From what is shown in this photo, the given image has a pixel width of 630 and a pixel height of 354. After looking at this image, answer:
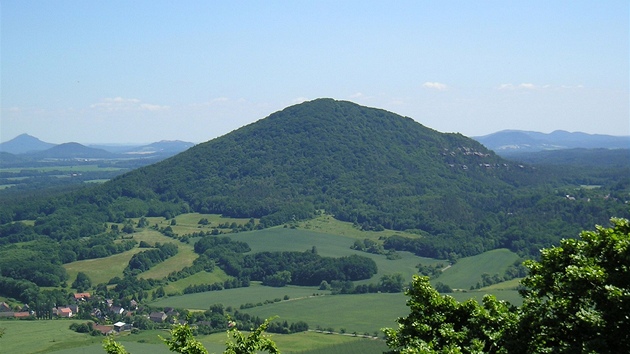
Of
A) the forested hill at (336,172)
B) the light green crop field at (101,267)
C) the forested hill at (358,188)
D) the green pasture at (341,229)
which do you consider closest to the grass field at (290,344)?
the light green crop field at (101,267)

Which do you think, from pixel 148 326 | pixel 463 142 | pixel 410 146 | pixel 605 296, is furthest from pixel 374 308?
pixel 463 142

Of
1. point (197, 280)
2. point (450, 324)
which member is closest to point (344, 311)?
point (197, 280)

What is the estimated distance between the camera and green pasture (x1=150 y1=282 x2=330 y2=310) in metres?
67.3

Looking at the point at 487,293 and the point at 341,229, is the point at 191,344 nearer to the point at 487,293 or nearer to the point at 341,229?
the point at 487,293

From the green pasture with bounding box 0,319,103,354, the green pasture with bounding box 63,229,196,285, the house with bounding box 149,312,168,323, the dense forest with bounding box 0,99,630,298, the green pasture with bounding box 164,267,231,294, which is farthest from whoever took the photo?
the dense forest with bounding box 0,99,630,298

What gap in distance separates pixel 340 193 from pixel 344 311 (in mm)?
71017

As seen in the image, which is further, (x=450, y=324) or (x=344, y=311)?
(x=344, y=311)

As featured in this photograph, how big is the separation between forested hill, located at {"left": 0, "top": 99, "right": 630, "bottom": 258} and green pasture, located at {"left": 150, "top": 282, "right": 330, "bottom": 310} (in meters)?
26.2

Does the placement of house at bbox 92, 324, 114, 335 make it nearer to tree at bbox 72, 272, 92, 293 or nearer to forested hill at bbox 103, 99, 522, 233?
tree at bbox 72, 272, 92, 293

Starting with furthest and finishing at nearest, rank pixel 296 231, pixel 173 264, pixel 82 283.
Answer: pixel 296 231 → pixel 173 264 → pixel 82 283

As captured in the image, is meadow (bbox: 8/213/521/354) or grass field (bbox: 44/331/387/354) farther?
meadow (bbox: 8/213/521/354)

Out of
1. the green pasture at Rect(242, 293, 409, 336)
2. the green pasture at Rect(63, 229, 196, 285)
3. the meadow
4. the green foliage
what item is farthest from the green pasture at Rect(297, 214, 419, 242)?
the green foliage

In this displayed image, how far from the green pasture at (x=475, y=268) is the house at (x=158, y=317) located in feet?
101

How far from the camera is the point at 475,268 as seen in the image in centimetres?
8300
